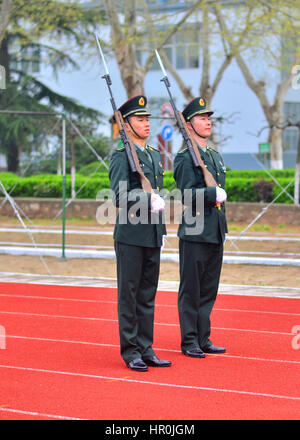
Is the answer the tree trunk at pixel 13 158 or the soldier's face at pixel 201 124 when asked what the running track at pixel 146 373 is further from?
the tree trunk at pixel 13 158

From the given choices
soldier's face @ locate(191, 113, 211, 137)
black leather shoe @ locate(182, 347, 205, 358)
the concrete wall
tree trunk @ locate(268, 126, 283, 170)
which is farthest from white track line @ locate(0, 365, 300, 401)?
tree trunk @ locate(268, 126, 283, 170)

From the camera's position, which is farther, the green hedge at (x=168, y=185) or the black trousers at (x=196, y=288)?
the green hedge at (x=168, y=185)

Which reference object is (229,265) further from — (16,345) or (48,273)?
(16,345)

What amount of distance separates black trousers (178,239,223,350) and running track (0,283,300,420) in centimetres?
21

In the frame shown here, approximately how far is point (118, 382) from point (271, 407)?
115cm

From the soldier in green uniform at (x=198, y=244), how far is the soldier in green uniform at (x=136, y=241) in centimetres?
34

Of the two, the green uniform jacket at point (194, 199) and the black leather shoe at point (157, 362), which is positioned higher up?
Answer: the green uniform jacket at point (194, 199)

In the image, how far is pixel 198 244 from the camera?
6.52m

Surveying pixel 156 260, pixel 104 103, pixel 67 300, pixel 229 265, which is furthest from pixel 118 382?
pixel 104 103

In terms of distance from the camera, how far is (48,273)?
12.9m

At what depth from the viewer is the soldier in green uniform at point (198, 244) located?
21.2 ft

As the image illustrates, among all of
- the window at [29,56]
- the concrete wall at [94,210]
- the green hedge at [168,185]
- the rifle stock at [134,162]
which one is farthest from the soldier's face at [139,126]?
the window at [29,56]

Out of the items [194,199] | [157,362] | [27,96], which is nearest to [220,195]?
[194,199]

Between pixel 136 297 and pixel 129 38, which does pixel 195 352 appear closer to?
pixel 136 297
